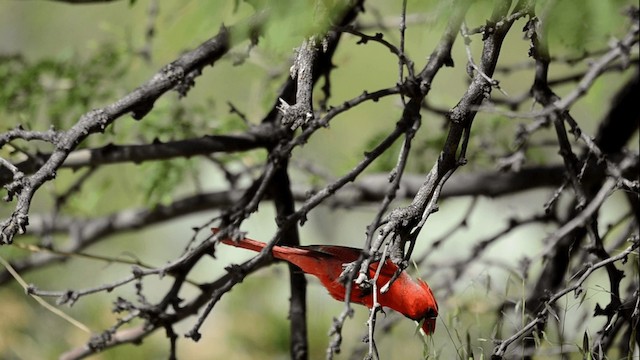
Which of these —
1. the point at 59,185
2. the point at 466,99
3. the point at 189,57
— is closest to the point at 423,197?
the point at 466,99

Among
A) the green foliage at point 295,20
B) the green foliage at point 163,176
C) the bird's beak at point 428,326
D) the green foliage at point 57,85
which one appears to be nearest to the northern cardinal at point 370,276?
the bird's beak at point 428,326

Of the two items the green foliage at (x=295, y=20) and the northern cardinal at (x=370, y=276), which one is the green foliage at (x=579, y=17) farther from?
the northern cardinal at (x=370, y=276)

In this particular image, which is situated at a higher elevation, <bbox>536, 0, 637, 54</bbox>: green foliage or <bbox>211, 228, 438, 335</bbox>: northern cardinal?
<bbox>536, 0, 637, 54</bbox>: green foliage

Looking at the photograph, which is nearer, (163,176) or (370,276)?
(370,276)

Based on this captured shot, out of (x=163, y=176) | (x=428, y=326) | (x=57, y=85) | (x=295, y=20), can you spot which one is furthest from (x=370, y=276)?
(x=57, y=85)

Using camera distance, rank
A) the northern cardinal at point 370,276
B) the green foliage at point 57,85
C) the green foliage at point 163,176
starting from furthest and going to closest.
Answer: the green foliage at point 57,85 < the green foliage at point 163,176 < the northern cardinal at point 370,276

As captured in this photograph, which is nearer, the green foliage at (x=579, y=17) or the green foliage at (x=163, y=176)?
the green foliage at (x=579, y=17)

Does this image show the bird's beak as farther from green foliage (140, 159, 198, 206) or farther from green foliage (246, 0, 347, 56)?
green foliage (140, 159, 198, 206)

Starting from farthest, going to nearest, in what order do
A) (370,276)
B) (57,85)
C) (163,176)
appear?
(57,85) → (163,176) → (370,276)

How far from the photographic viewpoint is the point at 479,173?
8.85ft

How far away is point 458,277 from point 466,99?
130 cm

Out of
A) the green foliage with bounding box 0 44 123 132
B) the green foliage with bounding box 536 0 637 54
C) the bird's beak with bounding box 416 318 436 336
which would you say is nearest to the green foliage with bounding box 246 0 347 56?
the green foliage with bounding box 536 0 637 54

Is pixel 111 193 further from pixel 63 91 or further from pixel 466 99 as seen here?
pixel 466 99

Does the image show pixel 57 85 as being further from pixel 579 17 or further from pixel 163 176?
pixel 579 17
